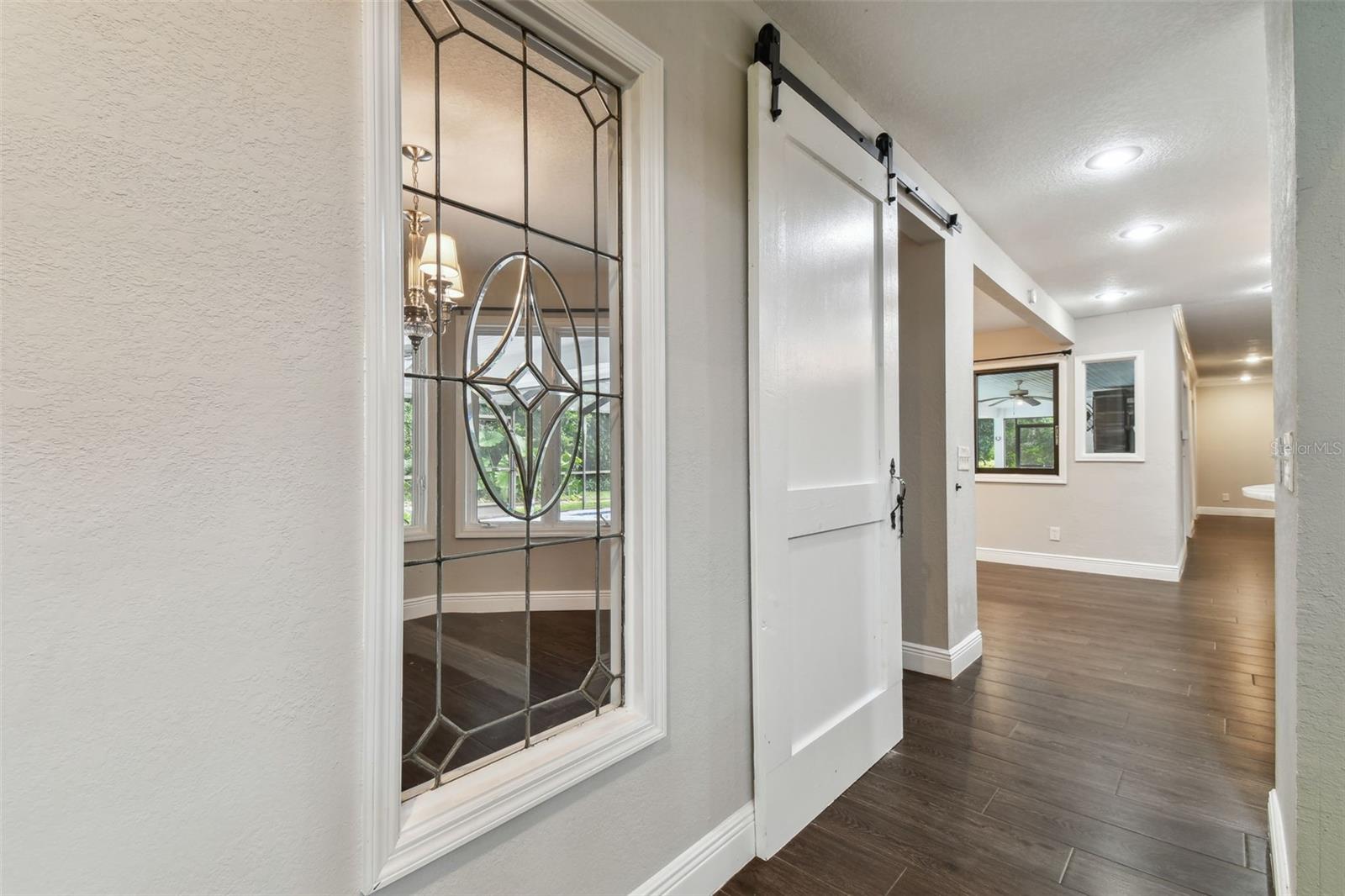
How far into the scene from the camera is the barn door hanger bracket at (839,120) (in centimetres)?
171

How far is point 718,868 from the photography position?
1.56m

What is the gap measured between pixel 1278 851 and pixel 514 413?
7.19 ft

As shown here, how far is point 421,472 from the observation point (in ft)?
4.08

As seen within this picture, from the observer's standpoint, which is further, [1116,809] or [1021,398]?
[1021,398]

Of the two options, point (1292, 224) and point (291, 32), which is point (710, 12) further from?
point (1292, 224)

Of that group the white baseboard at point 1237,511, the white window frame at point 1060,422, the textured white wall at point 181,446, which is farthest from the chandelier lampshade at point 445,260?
the white baseboard at point 1237,511

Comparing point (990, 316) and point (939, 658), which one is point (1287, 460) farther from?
point (990, 316)

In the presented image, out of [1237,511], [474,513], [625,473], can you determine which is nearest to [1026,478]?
[625,473]

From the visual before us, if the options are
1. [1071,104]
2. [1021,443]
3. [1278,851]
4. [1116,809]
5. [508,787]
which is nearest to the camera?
[508,787]

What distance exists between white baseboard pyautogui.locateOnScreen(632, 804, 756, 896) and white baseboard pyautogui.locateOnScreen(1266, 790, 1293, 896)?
1.17m

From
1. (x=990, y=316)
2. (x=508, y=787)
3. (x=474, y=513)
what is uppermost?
(x=990, y=316)

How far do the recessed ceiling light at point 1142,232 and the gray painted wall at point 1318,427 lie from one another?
2660 millimetres

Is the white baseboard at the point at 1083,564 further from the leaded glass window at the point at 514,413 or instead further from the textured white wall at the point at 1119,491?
the leaded glass window at the point at 514,413

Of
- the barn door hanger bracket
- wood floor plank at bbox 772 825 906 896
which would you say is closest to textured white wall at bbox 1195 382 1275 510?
the barn door hanger bracket
